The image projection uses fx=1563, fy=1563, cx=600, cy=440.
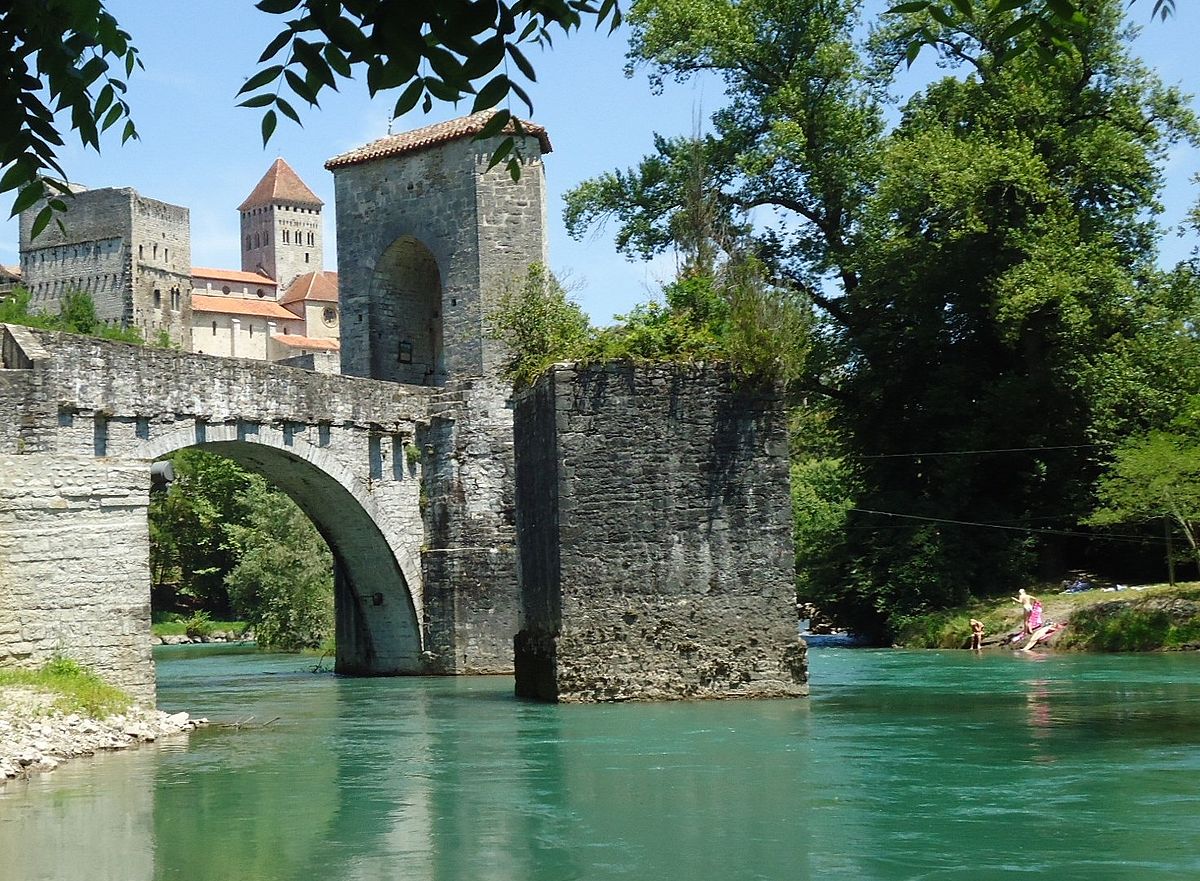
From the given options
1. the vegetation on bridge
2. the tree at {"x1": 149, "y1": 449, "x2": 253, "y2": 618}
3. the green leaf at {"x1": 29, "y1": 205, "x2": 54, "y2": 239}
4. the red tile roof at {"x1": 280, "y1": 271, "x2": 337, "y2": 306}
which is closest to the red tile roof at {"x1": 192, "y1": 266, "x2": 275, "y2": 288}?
the red tile roof at {"x1": 280, "y1": 271, "x2": 337, "y2": 306}

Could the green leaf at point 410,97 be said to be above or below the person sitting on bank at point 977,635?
above

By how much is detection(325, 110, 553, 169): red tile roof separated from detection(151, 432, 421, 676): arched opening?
15.5 ft

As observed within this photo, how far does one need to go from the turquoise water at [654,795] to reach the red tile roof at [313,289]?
84.5 metres

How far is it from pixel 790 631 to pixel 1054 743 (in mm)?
3553

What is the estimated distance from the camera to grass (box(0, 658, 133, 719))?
12586 millimetres

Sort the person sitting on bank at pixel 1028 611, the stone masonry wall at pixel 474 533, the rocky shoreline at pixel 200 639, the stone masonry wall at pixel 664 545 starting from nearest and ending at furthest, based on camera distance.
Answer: the stone masonry wall at pixel 664 545 < the stone masonry wall at pixel 474 533 < the person sitting on bank at pixel 1028 611 < the rocky shoreline at pixel 200 639

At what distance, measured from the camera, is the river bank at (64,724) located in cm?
1077

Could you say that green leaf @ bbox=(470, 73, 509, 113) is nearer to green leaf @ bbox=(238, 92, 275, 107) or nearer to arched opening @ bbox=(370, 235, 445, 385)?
green leaf @ bbox=(238, 92, 275, 107)

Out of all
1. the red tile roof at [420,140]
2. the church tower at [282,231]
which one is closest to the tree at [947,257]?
the red tile roof at [420,140]

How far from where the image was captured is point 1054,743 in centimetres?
1048

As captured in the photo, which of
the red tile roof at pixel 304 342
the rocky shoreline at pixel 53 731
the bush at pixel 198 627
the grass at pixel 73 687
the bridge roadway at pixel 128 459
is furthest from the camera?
the red tile roof at pixel 304 342

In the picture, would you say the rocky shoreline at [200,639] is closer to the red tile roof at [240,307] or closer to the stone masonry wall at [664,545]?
the stone masonry wall at [664,545]

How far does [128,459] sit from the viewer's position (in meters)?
14.7

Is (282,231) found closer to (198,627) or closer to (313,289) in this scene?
(313,289)
